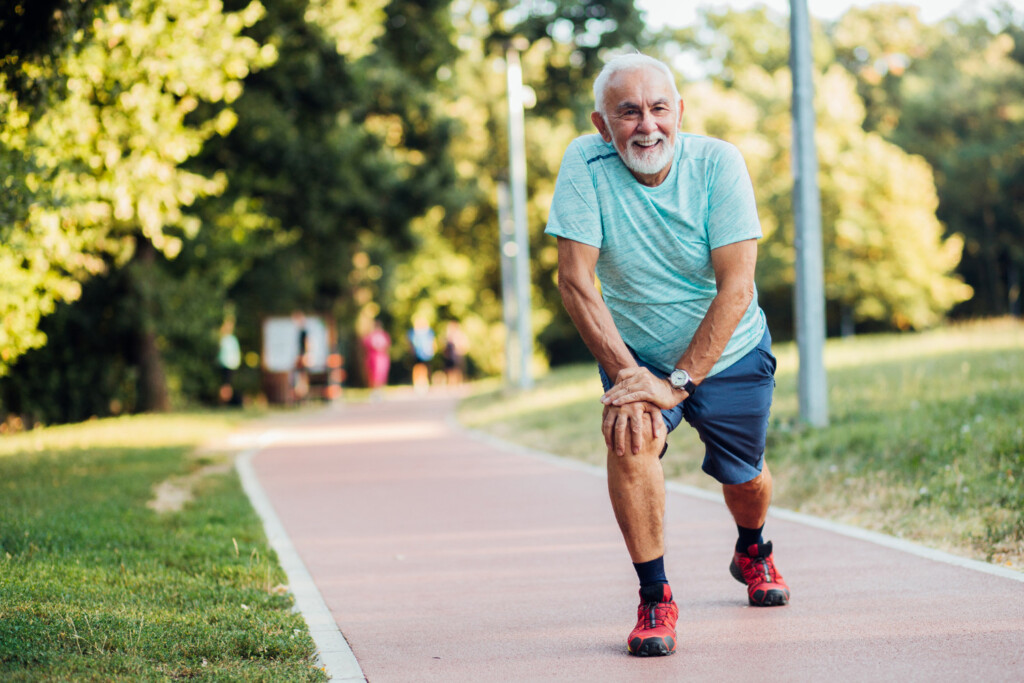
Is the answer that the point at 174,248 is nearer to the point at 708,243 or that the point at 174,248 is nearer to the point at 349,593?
the point at 349,593

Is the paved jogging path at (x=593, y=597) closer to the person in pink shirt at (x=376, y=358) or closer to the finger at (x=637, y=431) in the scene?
the finger at (x=637, y=431)

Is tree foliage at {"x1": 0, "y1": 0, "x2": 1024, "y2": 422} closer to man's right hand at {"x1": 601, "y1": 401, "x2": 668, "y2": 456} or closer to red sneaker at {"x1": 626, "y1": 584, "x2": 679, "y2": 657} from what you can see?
man's right hand at {"x1": 601, "y1": 401, "x2": 668, "y2": 456}

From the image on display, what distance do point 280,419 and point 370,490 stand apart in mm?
11873

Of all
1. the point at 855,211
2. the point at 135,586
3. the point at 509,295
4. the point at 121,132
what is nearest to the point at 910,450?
the point at 135,586

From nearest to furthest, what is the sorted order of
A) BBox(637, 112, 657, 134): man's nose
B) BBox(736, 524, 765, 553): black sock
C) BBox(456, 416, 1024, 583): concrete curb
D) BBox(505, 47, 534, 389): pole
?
BBox(637, 112, 657, 134): man's nose, BBox(736, 524, 765, 553): black sock, BBox(456, 416, 1024, 583): concrete curb, BBox(505, 47, 534, 389): pole

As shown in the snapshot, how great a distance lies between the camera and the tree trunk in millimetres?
21484

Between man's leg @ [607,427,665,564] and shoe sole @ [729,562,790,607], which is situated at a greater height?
man's leg @ [607,427,665,564]

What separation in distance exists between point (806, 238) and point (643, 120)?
6137mm

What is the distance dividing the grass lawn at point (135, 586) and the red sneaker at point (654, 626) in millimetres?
1120

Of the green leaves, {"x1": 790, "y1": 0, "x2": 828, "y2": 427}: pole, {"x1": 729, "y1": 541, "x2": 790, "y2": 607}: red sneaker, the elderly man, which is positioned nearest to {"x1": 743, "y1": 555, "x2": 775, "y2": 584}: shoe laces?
{"x1": 729, "y1": 541, "x2": 790, "y2": 607}: red sneaker

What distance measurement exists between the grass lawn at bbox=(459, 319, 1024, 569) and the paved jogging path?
465mm

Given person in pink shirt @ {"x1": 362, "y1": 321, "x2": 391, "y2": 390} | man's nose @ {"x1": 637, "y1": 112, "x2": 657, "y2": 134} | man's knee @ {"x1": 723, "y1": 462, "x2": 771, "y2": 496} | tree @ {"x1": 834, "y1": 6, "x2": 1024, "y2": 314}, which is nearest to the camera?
man's nose @ {"x1": 637, "y1": 112, "x2": 657, "y2": 134}

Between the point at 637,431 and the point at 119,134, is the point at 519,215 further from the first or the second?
the point at 637,431

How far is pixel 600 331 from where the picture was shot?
416 centimetres
